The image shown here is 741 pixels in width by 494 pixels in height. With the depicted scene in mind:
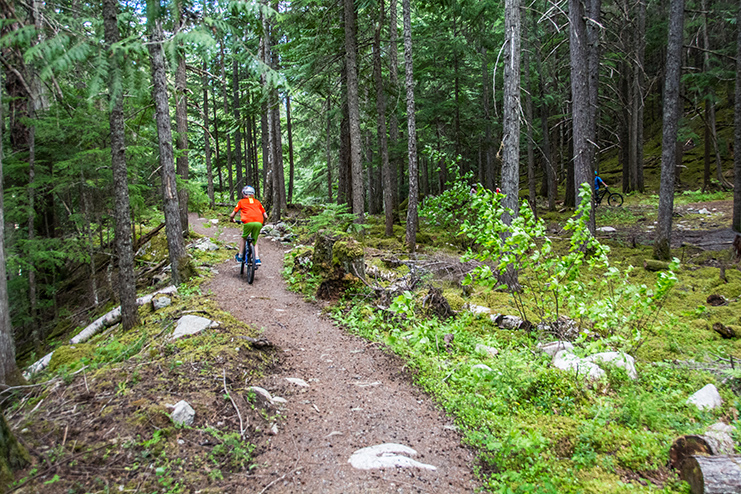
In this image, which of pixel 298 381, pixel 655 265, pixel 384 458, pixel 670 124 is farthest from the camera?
pixel 670 124

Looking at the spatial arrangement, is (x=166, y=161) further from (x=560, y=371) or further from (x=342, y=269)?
(x=560, y=371)

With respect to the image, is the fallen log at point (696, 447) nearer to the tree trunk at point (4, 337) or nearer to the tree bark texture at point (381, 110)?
the tree trunk at point (4, 337)

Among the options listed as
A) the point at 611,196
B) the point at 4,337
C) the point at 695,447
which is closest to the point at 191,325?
the point at 4,337

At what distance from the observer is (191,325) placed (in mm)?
5609

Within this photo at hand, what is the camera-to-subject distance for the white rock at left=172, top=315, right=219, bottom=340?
5430mm

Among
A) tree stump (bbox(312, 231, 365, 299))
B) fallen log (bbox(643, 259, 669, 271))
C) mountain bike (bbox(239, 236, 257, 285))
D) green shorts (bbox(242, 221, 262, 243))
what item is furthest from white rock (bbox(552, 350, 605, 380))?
fallen log (bbox(643, 259, 669, 271))

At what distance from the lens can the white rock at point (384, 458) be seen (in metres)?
3.27

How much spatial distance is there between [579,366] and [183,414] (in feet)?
14.4

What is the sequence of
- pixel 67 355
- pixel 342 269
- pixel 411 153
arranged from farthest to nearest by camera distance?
→ pixel 411 153
pixel 342 269
pixel 67 355

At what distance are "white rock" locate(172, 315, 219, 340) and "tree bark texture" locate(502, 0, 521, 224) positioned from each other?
5753mm

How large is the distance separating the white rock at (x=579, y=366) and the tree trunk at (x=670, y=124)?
8.31 m

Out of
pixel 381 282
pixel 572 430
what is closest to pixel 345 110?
pixel 381 282

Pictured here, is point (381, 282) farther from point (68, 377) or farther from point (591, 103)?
point (591, 103)

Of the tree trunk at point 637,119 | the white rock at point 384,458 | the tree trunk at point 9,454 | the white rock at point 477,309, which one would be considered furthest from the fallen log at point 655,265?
the tree trunk at point 9,454
